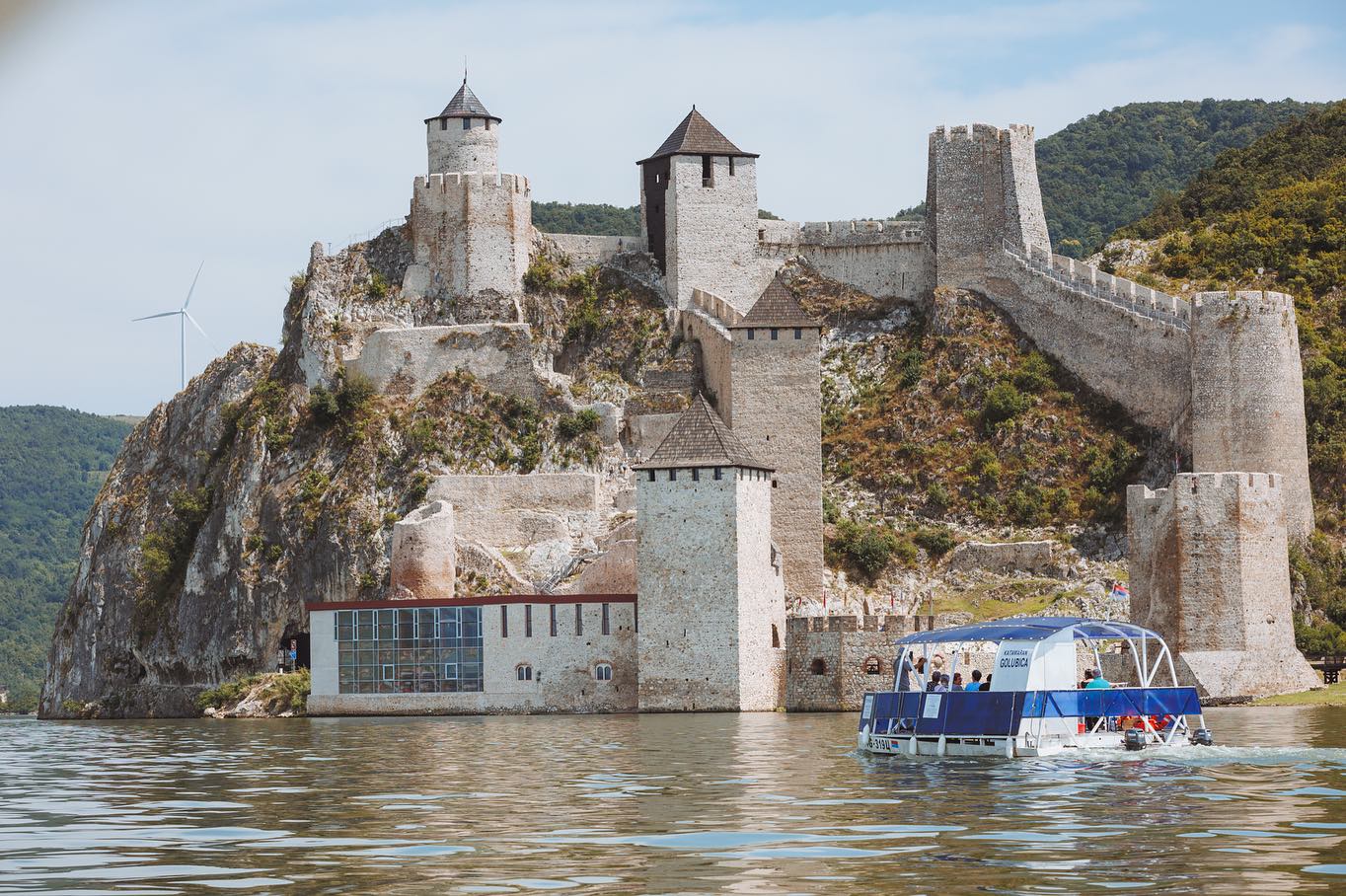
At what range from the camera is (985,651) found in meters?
56.1

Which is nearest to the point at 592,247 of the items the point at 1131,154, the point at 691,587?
the point at 691,587

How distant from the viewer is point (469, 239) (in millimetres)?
77000

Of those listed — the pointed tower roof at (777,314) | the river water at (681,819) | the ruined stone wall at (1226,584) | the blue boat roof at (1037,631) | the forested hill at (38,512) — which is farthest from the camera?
the forested hill at (38,512)

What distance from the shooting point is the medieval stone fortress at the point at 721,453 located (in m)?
55.1

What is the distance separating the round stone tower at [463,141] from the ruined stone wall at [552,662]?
2458cm

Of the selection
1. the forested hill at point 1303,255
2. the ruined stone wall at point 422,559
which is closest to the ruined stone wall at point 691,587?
the ruined stone wall at point 422,559

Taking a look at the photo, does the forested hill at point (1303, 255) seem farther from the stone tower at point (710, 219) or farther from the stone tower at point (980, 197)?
the stone tower at point (710, 219)

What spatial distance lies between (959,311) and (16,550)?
85.4 m

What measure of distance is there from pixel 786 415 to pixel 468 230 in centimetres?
1683

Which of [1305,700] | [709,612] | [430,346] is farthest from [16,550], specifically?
[1305,700]

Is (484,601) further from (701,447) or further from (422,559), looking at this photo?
(701,447)

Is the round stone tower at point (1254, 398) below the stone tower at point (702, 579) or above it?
above

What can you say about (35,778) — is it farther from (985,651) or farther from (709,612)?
(985,651)

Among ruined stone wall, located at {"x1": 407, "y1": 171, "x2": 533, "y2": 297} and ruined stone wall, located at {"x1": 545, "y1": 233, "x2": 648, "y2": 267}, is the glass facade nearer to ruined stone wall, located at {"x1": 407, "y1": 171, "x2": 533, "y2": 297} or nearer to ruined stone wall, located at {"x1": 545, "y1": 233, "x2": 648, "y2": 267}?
ruined stone wall, located at {"x1": 407, "y1": 171, "x2": 533, "y2": 297}
